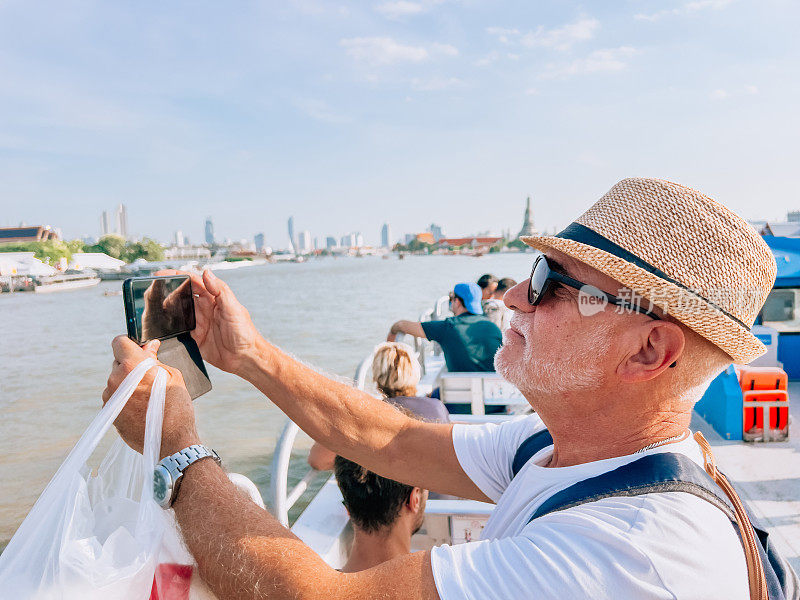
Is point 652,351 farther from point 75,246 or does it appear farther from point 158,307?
point 75,246

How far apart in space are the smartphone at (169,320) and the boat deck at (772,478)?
333 centimetres

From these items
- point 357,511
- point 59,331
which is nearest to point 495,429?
point 357,511

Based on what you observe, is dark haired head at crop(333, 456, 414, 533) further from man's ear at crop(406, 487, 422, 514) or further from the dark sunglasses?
the dark sunglasses

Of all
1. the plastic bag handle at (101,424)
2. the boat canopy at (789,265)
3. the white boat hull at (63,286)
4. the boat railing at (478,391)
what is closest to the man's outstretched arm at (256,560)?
the plastic bag handle at (101,424)

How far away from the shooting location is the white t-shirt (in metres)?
0.80

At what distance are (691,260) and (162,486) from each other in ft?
3.44

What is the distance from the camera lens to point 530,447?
56.2 inches

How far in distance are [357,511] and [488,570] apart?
53.5 inches

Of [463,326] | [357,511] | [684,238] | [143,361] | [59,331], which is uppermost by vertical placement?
[684,238]

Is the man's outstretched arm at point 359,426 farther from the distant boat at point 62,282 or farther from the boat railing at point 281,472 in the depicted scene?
the distant boat at point 62,282

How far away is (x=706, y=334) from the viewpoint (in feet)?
3.41

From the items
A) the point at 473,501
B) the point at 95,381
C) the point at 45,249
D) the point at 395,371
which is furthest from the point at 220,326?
the point at 45,249

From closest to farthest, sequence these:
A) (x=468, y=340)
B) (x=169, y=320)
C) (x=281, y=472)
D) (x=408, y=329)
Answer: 1. (x=169, y=320)
2. (x=281, y=472)
3. (x=468, y=340)
4. (x=408, y=329)

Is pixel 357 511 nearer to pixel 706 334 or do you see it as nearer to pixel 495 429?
pixel 495 429
